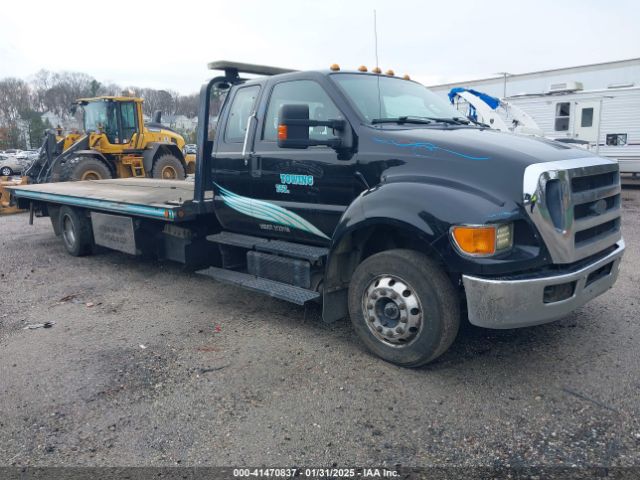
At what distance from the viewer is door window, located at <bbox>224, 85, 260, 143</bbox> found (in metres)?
5.26

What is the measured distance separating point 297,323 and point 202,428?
1850 millimetres

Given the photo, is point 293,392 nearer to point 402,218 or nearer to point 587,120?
point 402,218

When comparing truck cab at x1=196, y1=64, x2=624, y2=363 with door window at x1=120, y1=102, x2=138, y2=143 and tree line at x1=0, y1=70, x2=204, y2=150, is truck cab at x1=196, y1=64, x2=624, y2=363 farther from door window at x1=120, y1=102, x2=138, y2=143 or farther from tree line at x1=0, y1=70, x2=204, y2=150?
tree line at x1=0, y1=70, x2=204, y2=150

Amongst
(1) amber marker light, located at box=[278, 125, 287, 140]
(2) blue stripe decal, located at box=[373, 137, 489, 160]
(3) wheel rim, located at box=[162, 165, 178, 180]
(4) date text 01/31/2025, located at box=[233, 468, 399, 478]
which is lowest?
(4) date text 01/31/2025, located at box=[233, 468, 399, 478]

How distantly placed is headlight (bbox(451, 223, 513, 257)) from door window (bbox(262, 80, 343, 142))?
4.96 ft

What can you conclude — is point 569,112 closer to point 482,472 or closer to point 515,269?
point 515,269

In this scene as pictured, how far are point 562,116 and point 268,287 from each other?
584 inches

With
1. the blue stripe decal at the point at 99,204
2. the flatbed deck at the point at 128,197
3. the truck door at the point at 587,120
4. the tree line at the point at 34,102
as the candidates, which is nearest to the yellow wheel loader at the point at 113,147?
the flatbed deck at the point at 128,197

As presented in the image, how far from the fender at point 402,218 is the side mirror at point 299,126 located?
2.00 ft

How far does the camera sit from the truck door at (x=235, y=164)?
5207 millimetres

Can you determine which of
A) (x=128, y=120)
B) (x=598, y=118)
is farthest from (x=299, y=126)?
(x=598, y=118)

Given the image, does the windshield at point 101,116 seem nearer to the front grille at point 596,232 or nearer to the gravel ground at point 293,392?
the gravel ground at point 293,392

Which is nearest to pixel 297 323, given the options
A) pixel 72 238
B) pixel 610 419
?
pixel 610 419

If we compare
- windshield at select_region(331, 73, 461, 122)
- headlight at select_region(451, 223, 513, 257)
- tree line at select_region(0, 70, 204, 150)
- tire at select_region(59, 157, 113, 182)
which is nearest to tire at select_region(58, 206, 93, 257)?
windshield at select_region(331, 73, 461, 122)
